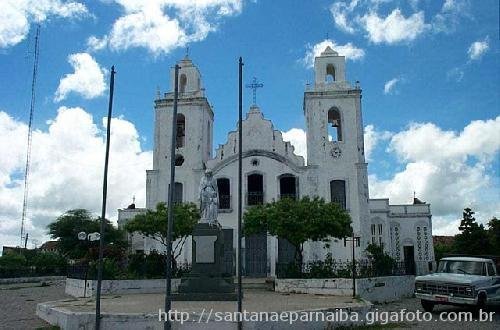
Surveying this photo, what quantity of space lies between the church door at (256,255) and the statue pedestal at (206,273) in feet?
46.9

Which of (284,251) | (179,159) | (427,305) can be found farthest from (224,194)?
(427,305)

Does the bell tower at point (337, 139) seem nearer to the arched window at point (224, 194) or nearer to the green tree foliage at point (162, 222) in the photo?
the arched window at point (224, 194)

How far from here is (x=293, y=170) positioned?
31922mm

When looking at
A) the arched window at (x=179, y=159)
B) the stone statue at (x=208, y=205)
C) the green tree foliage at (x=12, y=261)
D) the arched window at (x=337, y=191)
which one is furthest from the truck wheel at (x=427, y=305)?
the green tree foliage at (x=12, y=261)

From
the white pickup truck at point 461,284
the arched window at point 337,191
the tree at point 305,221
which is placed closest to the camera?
the white pickup truck at point 461,284

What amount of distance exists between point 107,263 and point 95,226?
74.2ft

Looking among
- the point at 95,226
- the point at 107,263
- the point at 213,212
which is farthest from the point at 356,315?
the point at 95,226

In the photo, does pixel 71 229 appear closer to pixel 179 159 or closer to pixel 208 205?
pixel 179 159

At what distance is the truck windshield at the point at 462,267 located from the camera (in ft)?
46.6

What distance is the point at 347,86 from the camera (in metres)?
32.8

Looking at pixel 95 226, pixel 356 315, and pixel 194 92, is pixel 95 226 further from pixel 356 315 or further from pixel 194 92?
pixel 356 315

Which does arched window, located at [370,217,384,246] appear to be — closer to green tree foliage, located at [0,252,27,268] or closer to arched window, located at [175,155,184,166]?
arched window, located at [175,155,184,166]

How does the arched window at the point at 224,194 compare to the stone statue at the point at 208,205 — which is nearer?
the stone statue at the point at 208,205

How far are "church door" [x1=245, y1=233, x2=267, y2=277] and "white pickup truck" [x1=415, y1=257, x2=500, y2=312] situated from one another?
16.3m
